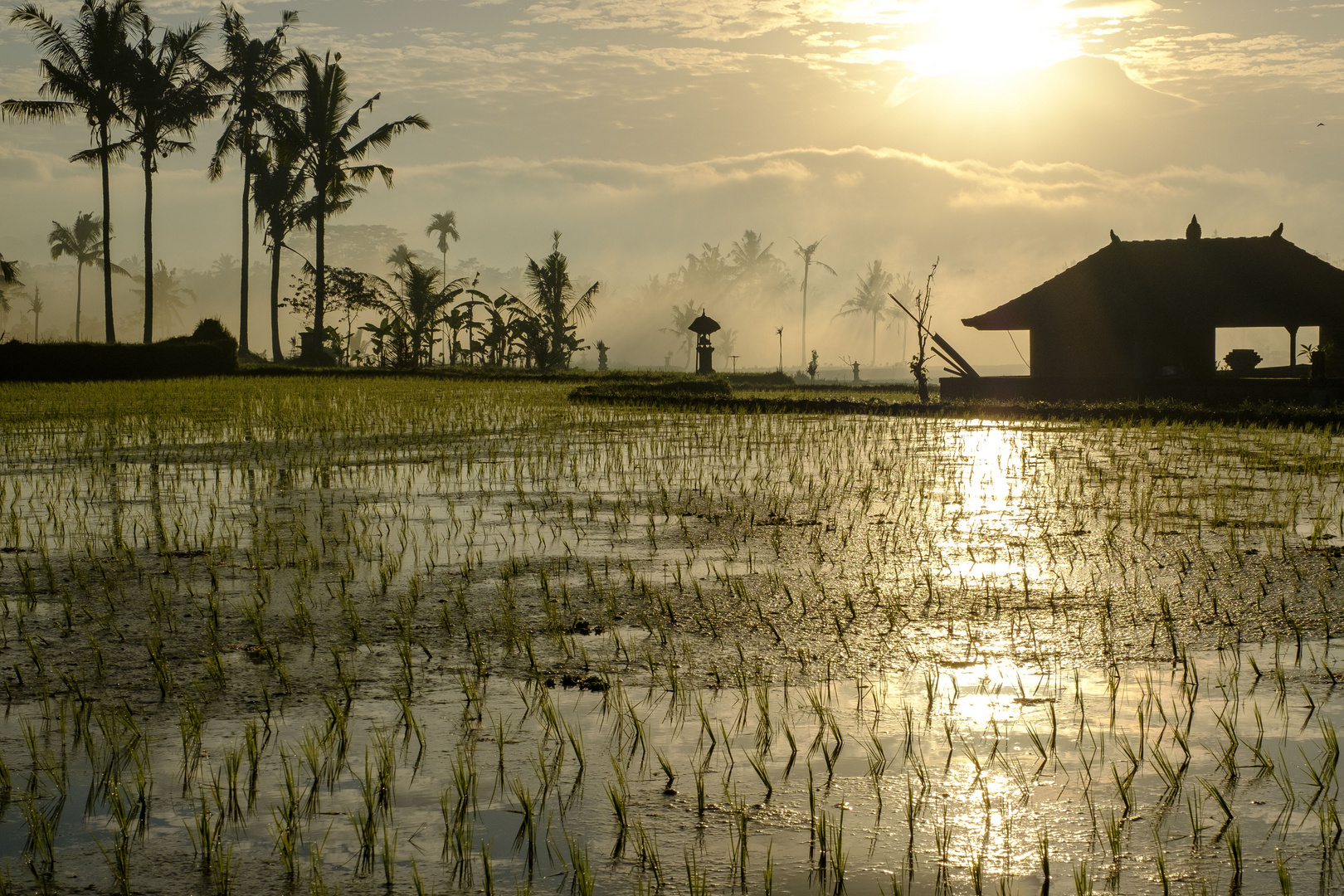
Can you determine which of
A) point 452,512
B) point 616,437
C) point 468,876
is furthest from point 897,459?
point 468,876

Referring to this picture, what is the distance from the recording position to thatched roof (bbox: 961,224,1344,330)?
926 inches

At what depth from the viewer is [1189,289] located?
24734mm

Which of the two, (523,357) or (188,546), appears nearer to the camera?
(188,546)

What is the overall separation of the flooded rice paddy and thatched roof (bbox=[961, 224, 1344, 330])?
16.4 meters

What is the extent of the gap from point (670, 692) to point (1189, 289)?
23933 millimetres

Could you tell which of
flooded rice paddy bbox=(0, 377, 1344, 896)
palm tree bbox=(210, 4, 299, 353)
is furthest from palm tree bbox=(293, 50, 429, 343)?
flooded rice paddy bbox=(0, 377, 1344, 896)

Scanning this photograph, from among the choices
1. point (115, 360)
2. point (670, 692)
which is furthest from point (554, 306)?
point (670, 692)

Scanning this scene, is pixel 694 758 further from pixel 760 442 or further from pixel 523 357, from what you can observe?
pixel 523 357

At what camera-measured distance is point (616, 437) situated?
46.9 ft

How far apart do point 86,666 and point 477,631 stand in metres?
1.42

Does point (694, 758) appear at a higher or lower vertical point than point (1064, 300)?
lower

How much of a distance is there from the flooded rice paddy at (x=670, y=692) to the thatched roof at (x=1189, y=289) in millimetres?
16380

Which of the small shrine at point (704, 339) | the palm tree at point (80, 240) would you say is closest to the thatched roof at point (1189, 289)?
the small shrine at point (704, 339)

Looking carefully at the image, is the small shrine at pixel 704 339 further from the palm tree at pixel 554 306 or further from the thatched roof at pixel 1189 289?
the thatched roof at pixel 1189 289
